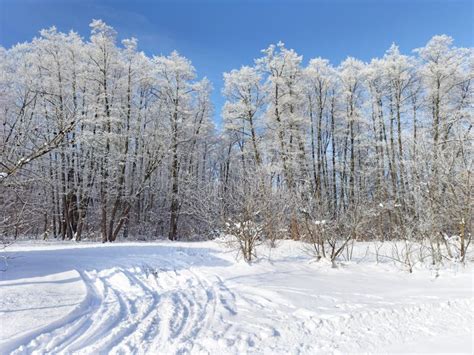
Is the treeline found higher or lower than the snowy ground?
higher

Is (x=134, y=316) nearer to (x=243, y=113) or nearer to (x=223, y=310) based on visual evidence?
(x=223, y=310)

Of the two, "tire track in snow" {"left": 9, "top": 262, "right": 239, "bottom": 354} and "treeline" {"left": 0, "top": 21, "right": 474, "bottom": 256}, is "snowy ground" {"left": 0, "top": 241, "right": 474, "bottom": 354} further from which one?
"treeline" {"left": 0, "top": 21, "right": 474, "bottom": 256}

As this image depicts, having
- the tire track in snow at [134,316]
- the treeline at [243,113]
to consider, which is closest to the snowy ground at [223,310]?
the tire track in snow at [134,316]

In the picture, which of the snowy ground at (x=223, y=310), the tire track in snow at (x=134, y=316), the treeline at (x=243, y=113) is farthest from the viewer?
the treeline at (x=243, y=113)

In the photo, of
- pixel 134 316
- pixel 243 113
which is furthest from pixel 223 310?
pixel 243 113

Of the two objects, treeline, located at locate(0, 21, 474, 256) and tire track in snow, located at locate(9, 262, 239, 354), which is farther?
treeline, located at locate(0, 21, 474, 256)

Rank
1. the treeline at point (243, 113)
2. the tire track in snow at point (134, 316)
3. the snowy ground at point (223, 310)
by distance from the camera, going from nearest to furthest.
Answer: the tire track in snow at point (134, 316) → the snowy ground at point (223, 310) → the treeline at point (243, 113)

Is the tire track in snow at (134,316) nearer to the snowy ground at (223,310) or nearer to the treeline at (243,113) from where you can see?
the snowy ground at (223,310)

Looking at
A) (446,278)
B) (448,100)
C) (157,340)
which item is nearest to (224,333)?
(157,340)

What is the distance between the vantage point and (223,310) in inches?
179

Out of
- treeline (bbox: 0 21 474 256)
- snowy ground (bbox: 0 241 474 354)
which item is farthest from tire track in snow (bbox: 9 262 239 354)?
treeline (bbox: 0 21 474 256)

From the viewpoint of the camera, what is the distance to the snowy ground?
3.35m

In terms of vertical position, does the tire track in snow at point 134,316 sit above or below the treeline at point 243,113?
below

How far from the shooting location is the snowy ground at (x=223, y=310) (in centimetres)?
335
